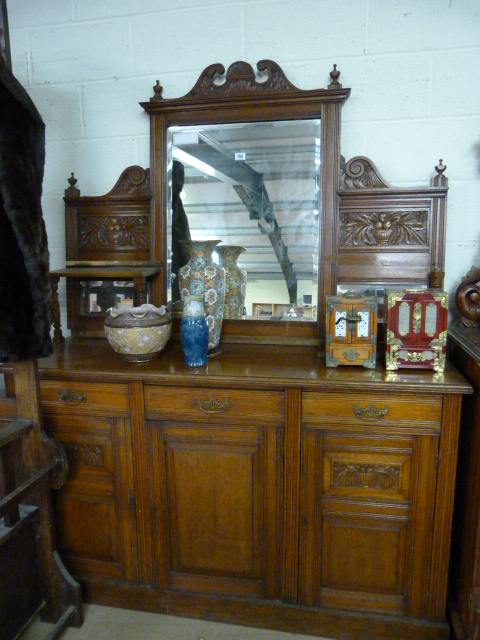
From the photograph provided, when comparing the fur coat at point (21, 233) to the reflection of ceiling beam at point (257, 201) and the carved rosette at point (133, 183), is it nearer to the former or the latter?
the carved rosette at point (133, 183)

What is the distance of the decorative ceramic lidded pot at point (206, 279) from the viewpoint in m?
1.68

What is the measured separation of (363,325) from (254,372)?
1.28 feet

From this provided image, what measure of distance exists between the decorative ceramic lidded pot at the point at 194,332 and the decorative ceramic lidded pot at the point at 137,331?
0.10 m

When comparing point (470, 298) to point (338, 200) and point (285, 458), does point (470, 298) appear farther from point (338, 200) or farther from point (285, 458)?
point (285, 458)

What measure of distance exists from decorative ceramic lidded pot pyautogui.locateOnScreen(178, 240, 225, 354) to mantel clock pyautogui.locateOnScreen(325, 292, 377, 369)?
41 centimetres

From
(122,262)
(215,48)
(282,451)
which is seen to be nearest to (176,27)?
(215,48)

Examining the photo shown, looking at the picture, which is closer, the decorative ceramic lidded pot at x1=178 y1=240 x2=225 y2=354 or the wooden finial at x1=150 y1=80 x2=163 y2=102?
the decorative ceramic lidded pot at x1=178 y1=240 x2=225 y2=354

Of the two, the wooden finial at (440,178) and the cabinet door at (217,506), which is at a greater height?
the wooden finial at (440,178)

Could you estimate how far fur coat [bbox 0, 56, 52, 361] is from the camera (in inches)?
48.9

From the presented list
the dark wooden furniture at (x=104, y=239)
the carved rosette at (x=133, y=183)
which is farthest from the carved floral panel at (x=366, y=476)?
the carved rosette at (x=133, y=183)

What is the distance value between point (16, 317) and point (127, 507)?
769mm

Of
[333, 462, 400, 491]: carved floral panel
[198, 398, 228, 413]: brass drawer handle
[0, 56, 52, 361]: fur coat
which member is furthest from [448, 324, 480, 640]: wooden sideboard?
[0, 56, 52, 361]: fur coat

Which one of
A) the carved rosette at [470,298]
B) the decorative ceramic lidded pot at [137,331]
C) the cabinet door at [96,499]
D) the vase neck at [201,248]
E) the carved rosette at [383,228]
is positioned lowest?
the cabinet door at [96,499]

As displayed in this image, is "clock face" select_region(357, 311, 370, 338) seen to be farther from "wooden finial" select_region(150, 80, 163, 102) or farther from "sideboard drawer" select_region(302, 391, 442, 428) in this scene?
"wooden finial" select_region(150, 80, 163, 102)
